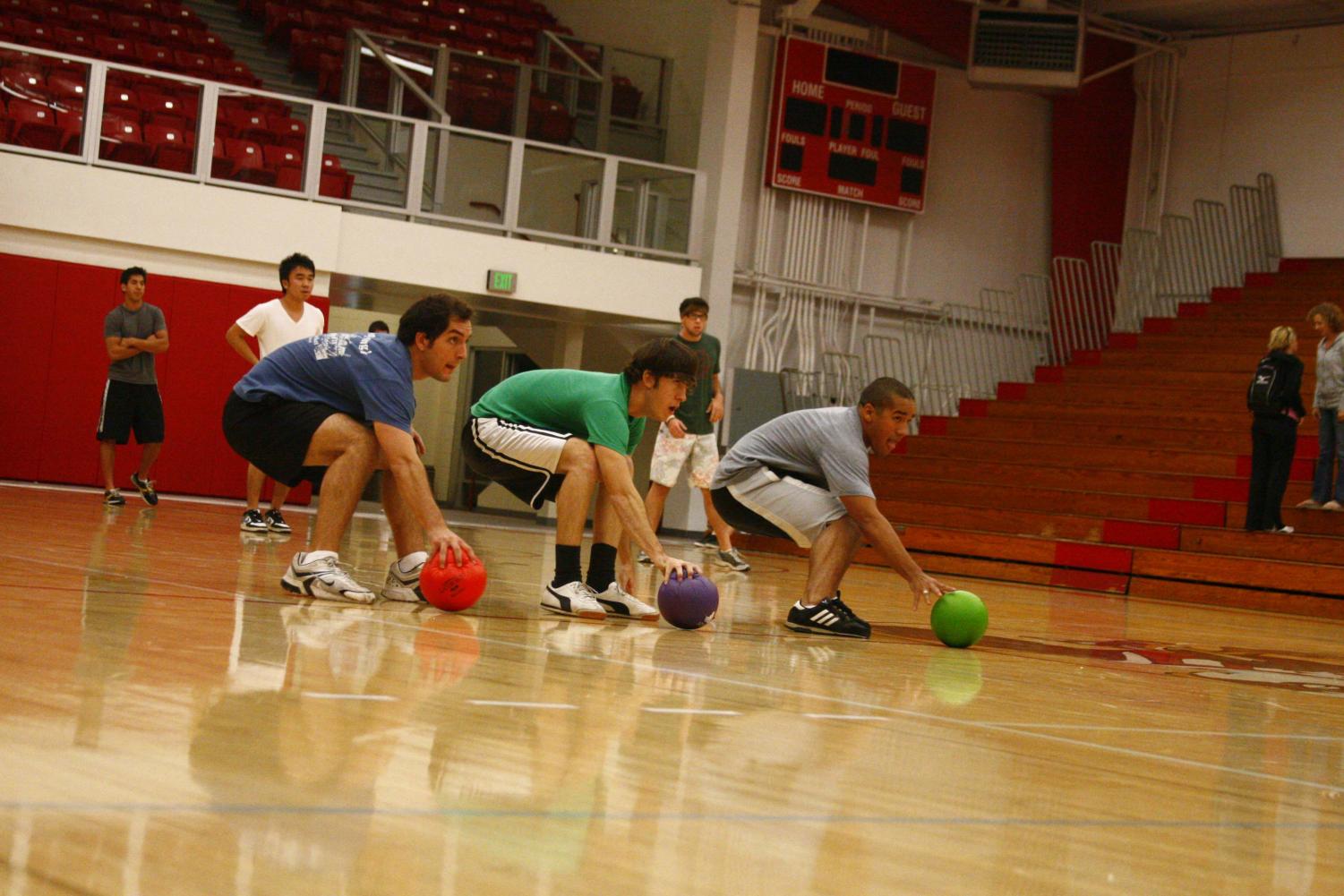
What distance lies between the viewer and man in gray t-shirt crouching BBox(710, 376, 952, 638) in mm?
5176

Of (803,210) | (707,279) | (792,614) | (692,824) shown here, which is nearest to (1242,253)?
(803,210)

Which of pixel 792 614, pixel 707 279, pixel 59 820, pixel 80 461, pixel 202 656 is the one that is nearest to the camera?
pixel 59 820

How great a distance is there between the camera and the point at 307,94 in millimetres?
14914

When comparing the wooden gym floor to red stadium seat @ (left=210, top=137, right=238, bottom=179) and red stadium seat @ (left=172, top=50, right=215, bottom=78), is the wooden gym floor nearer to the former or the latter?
red stadium seat @ (left=210, top=137, right=238, bottom=179)

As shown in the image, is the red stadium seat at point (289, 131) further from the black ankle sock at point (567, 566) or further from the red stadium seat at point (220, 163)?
the black ankle sock at point (567, 566)

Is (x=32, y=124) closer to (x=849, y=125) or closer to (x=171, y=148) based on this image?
(x=171, y=148)

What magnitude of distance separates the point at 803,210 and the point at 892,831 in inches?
580

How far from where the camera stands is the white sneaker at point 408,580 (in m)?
4.94

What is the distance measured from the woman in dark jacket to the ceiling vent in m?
5.50

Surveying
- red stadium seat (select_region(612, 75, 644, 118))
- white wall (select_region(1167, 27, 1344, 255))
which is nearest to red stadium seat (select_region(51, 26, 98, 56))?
red stadium seat (select_region(612, 75, 644, 118))

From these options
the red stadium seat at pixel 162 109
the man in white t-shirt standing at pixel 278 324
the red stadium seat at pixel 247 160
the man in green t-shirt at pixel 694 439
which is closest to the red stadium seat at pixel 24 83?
the red stadium seat at pixel 162 109

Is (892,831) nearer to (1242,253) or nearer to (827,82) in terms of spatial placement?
(827,82)

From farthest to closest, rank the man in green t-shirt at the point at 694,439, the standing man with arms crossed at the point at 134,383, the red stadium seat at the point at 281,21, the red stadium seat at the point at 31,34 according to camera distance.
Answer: the red stadium seat at the point at 281,21 < the red stadium seat at the point at 31,34 < the standing man with arms crossed at the point at 134,383 < the man in green t-shirt at the point at 694,439

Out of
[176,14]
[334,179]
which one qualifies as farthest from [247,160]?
[176,14]
